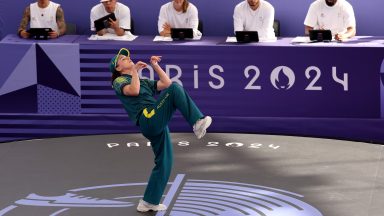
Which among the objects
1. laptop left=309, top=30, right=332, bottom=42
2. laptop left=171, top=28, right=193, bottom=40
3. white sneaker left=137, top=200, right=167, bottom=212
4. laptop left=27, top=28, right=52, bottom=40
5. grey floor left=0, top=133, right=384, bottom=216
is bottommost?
grey floor left=0, top=133, right=384, bottom=216

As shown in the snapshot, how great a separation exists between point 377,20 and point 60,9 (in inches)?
178

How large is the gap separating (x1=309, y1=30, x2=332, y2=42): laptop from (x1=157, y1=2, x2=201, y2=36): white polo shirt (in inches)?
64.9

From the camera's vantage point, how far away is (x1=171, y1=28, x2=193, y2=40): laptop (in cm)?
1262

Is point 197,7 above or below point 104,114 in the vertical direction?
above

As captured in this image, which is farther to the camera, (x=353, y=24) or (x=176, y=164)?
(x=353, y=24)

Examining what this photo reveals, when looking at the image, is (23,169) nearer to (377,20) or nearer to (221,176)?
(221,176)

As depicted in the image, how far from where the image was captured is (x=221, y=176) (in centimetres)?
965

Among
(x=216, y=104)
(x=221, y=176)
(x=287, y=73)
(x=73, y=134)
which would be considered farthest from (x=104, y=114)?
(x=221, y=176)

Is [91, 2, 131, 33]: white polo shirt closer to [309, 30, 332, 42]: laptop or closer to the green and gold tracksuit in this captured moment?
[309, 30, 332, 42]: laptop

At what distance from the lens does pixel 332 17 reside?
13062mm

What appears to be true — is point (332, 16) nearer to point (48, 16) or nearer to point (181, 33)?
point (181, 33)

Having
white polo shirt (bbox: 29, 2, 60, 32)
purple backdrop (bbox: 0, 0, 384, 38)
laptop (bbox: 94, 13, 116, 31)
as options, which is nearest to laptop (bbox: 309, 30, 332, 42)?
purple backdrop (bbox: 0, 0, 384, 38)

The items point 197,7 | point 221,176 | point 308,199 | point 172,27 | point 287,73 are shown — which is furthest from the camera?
point 197,7

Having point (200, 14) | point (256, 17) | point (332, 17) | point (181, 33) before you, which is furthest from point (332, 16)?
point (200, 14)
